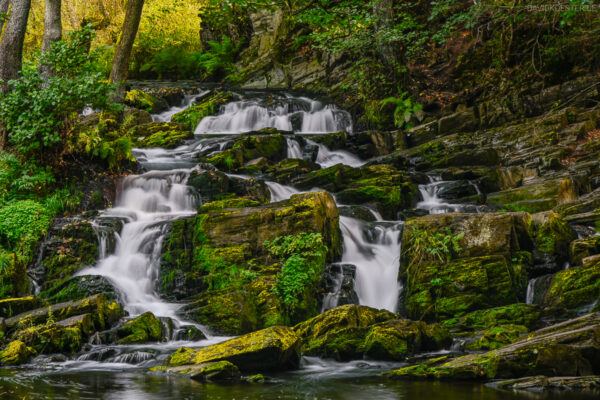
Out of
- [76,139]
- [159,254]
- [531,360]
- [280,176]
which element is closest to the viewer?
[531,360]

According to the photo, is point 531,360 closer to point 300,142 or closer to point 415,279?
point 415,279

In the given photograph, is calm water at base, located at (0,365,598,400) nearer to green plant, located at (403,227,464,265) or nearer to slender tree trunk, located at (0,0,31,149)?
green plant, located at (403,227,464,265)

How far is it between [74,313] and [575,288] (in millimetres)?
7678

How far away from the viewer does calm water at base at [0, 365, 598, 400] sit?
4.93 metres

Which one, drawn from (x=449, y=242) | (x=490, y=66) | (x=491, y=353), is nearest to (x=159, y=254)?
(x=449, y=242)

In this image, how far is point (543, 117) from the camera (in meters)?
14.4

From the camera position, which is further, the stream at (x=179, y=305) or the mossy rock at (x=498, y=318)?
the mossy rock at (x=498, y=318)

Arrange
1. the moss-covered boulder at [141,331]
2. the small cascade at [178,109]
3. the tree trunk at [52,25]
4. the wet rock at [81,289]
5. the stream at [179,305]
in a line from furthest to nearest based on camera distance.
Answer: the small cascade at [178,109], the tree trunk at [52,25], the wet rock at [81,289], the moss-covered boulder at [141,331], the stream at [179,305]

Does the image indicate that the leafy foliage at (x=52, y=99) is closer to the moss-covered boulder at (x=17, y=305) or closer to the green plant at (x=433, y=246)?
the moss-covered boulder at (x=17, y=305)

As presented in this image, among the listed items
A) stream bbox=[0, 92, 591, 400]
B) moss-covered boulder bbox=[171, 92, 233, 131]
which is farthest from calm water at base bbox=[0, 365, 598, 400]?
moss-covered boulder bbox=[171, 92, 233, 131]

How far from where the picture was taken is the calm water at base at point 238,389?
194 inches

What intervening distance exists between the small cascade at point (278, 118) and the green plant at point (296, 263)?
1059cm

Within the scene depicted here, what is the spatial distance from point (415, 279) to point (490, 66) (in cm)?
1186

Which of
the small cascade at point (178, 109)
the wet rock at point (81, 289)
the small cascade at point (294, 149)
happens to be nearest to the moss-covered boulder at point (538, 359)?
the wet rock at point (81, 289)
